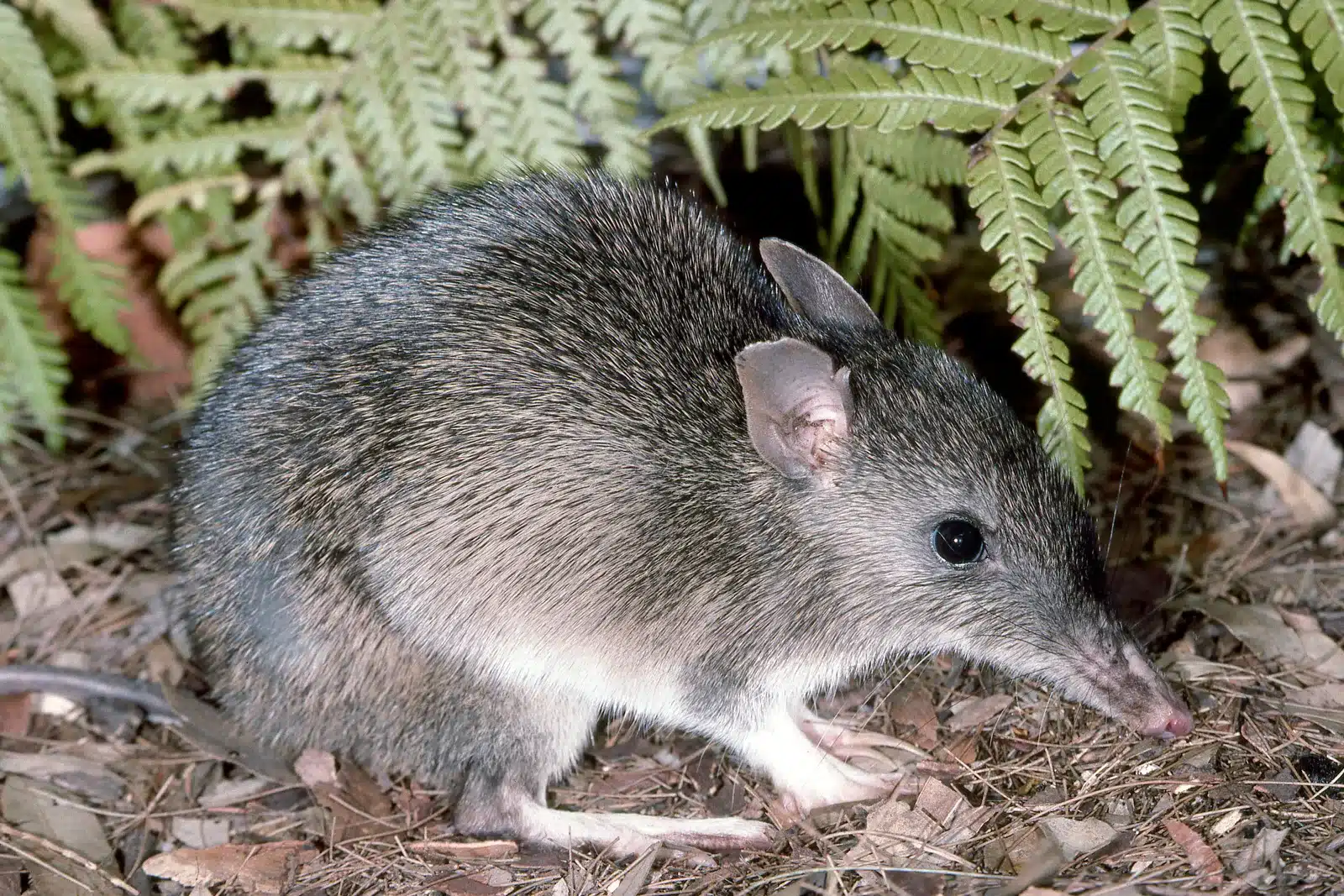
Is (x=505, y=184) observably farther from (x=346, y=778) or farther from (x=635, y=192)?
(x=346, y=778)

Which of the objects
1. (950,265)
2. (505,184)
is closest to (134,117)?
(505,184)

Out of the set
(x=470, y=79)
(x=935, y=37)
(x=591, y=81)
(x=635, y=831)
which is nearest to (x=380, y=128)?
(x=470, y=79)

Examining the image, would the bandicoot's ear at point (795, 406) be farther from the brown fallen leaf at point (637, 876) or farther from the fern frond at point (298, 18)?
the fern frond at point (298, 18)

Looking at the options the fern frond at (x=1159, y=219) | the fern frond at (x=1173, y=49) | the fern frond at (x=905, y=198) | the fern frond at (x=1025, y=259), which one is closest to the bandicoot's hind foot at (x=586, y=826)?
the fern frond at (x=1025, y=259)

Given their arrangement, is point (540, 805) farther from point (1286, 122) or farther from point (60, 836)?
point (1286, 122)

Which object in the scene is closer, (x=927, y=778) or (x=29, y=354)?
(x=927, y=778)

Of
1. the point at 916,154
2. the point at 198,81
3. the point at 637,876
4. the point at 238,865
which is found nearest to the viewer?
the point at 637,876

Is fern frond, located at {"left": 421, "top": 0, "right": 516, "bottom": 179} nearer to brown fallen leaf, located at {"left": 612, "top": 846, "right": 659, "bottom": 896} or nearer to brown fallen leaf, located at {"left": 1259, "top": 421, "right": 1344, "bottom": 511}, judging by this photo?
brown fallen leaf, located at {"left": 612, "top": 846, "right": 659, "bottom": 896}
